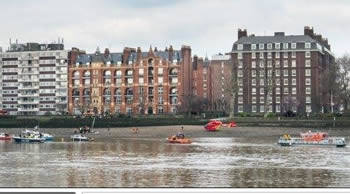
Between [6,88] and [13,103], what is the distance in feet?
10.1

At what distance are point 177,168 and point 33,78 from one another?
2394 inches

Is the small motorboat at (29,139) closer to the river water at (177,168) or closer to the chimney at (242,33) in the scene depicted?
the river water at (177,168)

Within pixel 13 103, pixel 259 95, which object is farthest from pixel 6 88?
pixel 259 95

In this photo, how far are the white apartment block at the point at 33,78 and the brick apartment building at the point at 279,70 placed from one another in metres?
21.0

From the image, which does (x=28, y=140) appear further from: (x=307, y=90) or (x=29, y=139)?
(x=307, y=90)

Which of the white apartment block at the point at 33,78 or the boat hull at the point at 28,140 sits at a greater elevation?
the white apartment block at the point at 33,78

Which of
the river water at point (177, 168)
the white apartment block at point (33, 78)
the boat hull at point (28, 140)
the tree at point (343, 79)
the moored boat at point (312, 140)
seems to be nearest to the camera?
the river water at point (177, 168)

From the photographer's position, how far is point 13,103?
78500 millimetres

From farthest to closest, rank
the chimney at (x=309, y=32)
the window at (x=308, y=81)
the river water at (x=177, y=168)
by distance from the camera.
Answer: the chimney at (x=309, y=32) < the window at (x=308, y=81) < the river water at (x=177, y=168)

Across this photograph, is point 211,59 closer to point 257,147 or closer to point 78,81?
point 78,81

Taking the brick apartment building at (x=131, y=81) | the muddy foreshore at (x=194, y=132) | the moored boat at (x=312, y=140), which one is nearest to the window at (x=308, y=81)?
the brick apartment building at (x=131, y=81)

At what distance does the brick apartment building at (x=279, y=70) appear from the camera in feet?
221

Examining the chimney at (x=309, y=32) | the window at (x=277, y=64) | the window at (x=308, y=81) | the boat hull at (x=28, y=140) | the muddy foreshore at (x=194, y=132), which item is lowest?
the boat hull at (x=28, y=140)

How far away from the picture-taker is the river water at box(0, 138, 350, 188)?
18636 millimetres
